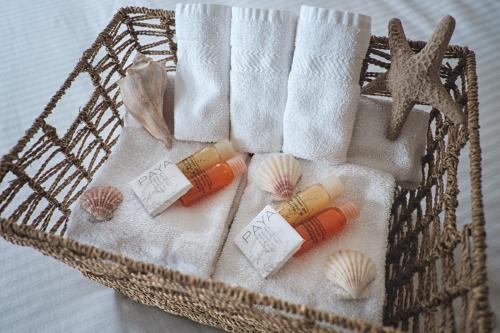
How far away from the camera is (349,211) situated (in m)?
0.59

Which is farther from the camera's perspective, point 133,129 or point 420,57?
point 133,129

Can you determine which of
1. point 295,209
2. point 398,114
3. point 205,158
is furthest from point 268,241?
point 398,114

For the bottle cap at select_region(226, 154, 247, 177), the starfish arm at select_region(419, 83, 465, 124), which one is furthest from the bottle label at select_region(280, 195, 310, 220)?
the starfish arm at select_region(419, 83, 465, 124)

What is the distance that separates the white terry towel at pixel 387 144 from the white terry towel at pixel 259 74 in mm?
128

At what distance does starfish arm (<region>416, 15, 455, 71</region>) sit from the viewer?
558mm

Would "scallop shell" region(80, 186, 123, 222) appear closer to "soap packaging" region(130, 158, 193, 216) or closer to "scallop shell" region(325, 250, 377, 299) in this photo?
"soap packaging" region(130, 158, 193, 216)

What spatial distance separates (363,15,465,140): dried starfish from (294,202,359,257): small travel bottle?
0.16 m

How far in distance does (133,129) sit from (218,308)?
1.14 ft

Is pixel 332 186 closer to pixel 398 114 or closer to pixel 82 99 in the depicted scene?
pixel 398 114

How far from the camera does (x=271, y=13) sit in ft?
1.98

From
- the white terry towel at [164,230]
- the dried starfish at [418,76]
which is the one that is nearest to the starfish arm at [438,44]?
the dried starfish at [418,76]

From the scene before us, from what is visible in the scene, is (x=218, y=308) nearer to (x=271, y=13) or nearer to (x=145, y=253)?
(x=145, y=253)

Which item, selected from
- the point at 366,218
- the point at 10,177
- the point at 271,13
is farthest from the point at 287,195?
the point at 10,177

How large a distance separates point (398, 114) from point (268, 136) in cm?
20
